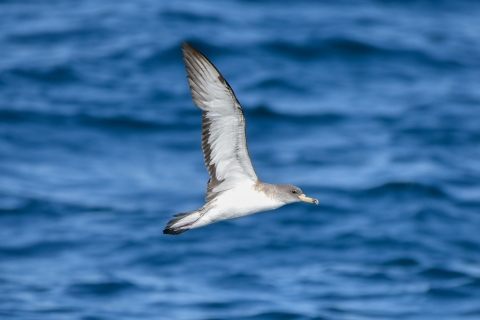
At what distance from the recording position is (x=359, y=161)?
74.7ft

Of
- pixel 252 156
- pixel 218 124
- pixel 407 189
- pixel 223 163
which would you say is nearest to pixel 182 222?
pixel 223 163

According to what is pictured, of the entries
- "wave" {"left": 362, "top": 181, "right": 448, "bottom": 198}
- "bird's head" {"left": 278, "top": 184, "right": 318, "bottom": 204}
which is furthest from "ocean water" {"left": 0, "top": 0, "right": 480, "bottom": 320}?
"bird's head" {"left": 278, "top": 184, "right": 318, "bottom": 204}

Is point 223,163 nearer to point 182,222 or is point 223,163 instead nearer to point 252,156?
point 182,222

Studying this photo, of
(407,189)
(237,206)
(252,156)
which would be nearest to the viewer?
(237,206)

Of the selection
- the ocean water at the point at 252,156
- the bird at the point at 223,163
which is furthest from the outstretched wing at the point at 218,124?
the ocean water at the point at 252,156

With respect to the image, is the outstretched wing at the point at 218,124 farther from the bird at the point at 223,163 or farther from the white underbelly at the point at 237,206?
the white underbelly at the point at 237,206

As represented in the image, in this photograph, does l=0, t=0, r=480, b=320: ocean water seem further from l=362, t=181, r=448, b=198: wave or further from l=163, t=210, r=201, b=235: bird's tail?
l=163, t=210, r=201, b=235: bird's tail

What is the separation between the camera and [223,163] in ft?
32.7

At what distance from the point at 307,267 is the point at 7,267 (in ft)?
22.3

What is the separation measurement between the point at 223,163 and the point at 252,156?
12130 millimetres

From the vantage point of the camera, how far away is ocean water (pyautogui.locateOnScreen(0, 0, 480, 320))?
1772 cm

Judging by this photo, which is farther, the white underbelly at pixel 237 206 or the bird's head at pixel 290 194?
the bird's head at pixel 290 194

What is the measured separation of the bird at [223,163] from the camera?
929cm

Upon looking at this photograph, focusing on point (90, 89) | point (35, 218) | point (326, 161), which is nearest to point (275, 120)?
point (326, 161)
